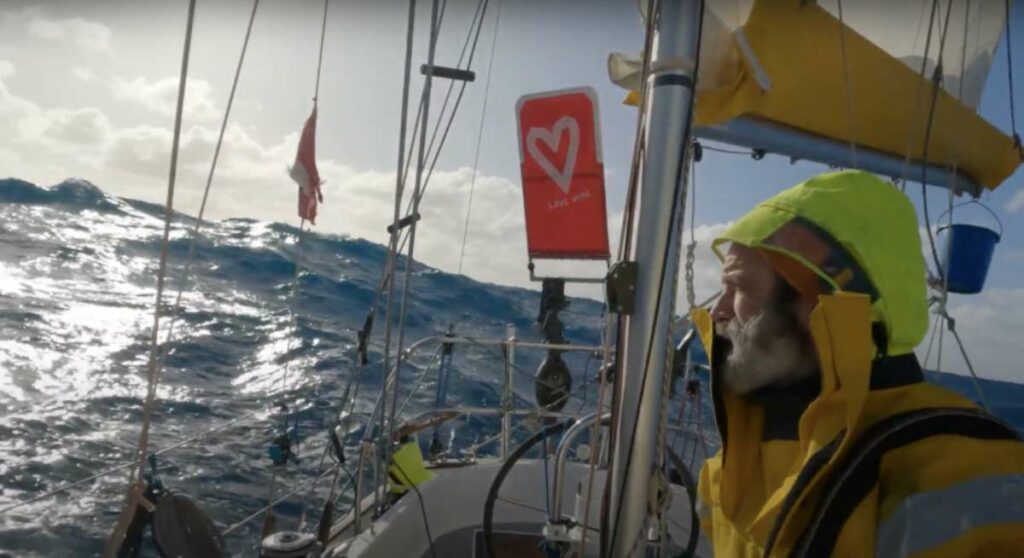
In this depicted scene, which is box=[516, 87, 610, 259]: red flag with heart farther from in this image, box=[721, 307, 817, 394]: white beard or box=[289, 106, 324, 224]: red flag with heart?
box=[721, 307, 817, 394]: white beard

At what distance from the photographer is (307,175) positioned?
338cm

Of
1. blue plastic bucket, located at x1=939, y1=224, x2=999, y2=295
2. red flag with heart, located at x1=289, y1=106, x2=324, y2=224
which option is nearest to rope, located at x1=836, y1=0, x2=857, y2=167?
blue plastic bucket, located at x1=939, y1=224, x2=999, y2=295

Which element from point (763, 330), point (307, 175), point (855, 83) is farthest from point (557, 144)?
point (763, 330)

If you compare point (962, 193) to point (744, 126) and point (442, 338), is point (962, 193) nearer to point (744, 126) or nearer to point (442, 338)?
point (744, 126)

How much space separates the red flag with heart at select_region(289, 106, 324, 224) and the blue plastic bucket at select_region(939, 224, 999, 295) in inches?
122

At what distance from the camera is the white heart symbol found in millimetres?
3725

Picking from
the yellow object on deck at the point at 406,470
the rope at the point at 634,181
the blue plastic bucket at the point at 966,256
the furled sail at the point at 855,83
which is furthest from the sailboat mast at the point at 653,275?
the blue plastic bucket at the point at 966,256

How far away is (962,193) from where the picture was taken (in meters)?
3.15

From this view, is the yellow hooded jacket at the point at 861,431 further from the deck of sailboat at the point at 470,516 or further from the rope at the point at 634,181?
the deck of sailboat at the point at 470,516

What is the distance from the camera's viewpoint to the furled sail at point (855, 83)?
2182 mm

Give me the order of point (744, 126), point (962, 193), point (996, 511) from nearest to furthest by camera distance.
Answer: point (996, 511) → point (744, 126) → point (962, 193)

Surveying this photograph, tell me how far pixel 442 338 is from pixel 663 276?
2.66 metres

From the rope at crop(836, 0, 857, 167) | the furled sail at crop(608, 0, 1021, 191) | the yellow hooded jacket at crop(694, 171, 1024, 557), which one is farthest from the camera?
the rope at crop(836, 0, 857, 167)

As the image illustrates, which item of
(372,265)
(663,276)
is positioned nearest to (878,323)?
(663,276)
